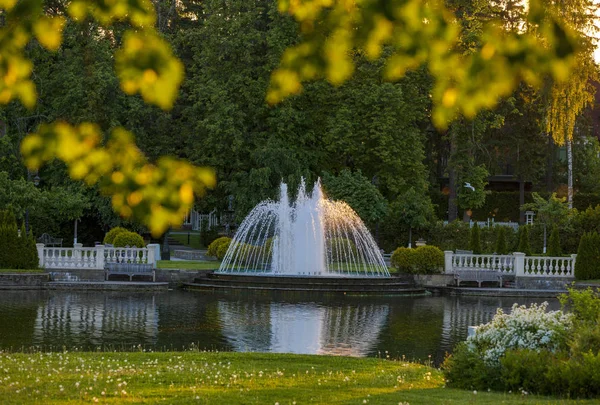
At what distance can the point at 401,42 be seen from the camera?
6035 millimetres

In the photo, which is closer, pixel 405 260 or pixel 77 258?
pixel 77 258

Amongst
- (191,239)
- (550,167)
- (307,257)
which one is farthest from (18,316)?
(550,167)

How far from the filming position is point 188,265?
39719 millimetres

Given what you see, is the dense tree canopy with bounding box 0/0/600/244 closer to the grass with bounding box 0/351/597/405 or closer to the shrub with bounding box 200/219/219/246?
the shrub with bounding box 200/219/219/246

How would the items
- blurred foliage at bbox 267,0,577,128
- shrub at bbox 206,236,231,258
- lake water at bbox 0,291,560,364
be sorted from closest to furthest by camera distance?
blurred foliage at bbox 267,0,577,128
lake water at bbox 0,291,560,364
shrub at bbox 206,236,231,258

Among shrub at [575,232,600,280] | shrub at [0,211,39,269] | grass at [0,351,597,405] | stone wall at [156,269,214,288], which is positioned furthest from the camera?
shrub at [575,232,600,280]

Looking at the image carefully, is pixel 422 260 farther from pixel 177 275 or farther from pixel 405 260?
pixel 177 275

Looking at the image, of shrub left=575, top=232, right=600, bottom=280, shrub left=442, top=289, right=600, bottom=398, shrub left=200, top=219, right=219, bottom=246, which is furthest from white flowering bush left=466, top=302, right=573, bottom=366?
shrub left=200, top=219, right=219, bottom=246

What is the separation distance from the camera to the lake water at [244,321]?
2147 cm

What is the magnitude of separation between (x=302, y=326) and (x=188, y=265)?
15.2m

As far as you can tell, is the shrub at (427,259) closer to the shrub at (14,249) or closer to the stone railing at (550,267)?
the stone railing at (550,267)

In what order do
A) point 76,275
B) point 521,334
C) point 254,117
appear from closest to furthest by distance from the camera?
point 521,334, point 76,275, point 254,117

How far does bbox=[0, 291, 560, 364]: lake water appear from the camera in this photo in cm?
2147

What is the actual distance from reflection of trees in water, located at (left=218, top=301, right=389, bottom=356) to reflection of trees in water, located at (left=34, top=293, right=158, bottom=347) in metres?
2.01
